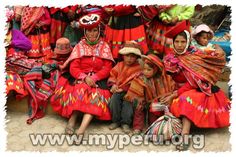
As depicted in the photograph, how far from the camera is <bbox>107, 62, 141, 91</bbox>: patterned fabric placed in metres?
4.89

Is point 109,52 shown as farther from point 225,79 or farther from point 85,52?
point 225,79

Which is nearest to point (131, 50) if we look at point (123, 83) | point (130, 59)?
point (130, 59)

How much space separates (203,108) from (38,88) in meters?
2.03

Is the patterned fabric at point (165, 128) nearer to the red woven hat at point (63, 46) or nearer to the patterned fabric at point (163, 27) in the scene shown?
the patterned fabric at point (163, 27)

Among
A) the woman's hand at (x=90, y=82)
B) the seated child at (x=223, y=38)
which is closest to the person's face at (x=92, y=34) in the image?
the woman's hand at (x=90, y=82)

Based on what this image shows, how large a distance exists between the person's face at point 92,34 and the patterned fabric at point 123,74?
0.44m

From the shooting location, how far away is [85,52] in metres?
5.11

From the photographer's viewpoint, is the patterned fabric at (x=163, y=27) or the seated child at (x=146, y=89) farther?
the patterned fabric at (x=163, y=27)

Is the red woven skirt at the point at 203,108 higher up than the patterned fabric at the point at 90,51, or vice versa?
the patterned fabric at the point at 90,51

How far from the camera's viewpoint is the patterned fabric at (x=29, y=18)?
5.87 meters

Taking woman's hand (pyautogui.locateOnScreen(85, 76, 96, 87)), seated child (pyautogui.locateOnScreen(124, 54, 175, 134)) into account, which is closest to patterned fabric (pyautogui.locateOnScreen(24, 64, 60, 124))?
woman's hand (pyautogui.locateOnScreen(85, 76, 96, 87))

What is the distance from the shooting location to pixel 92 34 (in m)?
5.05

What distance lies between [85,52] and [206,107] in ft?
5.18

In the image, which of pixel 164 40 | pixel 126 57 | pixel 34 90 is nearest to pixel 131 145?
pixel 126 57
